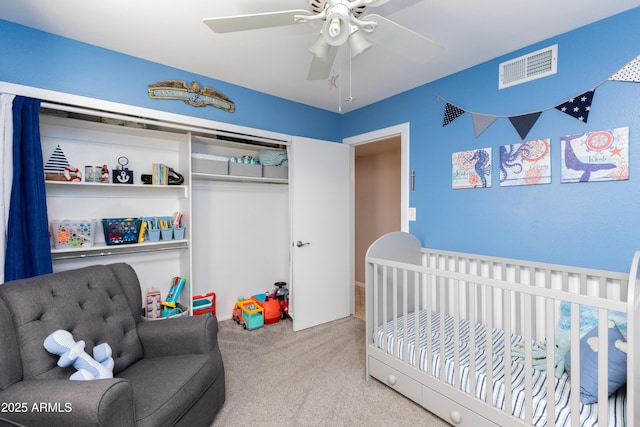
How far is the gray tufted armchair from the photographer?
1.03 meters

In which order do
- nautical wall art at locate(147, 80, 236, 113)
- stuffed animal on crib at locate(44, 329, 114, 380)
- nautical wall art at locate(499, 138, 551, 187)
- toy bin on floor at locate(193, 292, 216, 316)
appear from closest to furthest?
1. stuffed animal on crib at locate(44, 329, 114, 380)
2. nautical wall art at locate(499, 138, 551, 187)
3. nautical wall art at locate(147, 80, 236, 113)
4. toy bin on floor at locate(193, 292, 216, 316)

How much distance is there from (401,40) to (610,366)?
1.74 meters

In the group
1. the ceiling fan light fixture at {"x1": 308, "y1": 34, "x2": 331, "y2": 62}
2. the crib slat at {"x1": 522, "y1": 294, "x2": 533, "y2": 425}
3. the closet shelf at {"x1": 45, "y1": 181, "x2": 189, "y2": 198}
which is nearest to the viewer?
the crib slat at {"x1": 522, "y1": 294, "x2": 533, "y2": 425}

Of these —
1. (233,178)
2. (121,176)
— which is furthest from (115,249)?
(233,178)

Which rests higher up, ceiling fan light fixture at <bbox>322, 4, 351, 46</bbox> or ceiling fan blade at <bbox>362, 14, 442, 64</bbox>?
ceiling fan blade at <bbox>362, 14, 442, 64</bbox>

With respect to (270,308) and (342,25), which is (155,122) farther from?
(270,308)

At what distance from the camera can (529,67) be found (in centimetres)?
200

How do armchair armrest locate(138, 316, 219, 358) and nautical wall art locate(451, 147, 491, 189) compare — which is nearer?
armchair armrest locate(138, 316, 219, 358)

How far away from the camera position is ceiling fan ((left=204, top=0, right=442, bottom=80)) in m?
1.23

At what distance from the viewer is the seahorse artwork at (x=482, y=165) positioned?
2227 millimetres

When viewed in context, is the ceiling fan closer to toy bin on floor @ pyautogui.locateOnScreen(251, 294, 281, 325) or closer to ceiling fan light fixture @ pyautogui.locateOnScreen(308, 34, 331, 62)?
ceiling fan light fixture @ pyautogui.locateOnScreen(308, 34, 331, 62)

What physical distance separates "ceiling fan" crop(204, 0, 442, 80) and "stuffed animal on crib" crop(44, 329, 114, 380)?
1494 mm

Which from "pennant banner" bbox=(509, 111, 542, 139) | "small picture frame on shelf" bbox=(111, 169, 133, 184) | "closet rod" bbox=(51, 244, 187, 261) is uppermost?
"pennant banner" bbox=(509, 111, 542, 139)

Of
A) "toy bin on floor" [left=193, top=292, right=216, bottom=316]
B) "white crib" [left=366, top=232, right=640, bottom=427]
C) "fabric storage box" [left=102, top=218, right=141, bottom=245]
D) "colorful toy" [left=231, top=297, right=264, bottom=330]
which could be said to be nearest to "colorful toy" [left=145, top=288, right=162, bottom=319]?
"toy bin on floor" [left=193, top=292, right=216, bottom=316]
